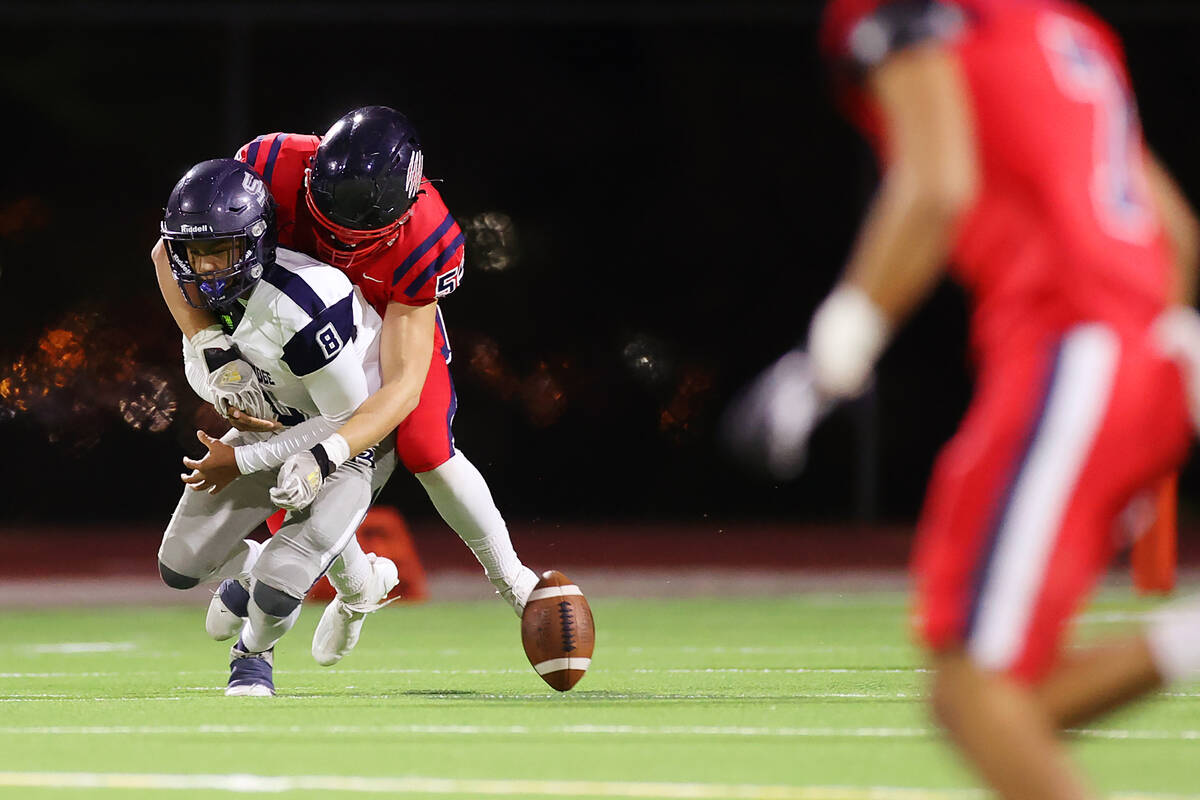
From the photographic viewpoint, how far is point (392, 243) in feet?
20.9

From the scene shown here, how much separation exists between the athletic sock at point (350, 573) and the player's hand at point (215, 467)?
445 mm

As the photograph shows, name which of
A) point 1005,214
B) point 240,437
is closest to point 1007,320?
point 1005,214

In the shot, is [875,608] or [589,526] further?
[589,526]

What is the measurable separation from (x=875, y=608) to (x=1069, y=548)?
8150 mm

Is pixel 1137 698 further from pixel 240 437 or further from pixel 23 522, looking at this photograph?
pixel 23 522

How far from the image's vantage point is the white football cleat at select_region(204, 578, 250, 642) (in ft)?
21.4

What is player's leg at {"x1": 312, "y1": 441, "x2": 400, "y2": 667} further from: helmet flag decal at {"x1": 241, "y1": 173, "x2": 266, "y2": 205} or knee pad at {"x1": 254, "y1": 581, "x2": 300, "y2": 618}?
helmet flag decal at {"x1": 241, "y1": 173, "x2": 266, "y2": 205}

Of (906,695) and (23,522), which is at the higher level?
(906,695)

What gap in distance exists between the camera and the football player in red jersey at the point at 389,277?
20.1 feet

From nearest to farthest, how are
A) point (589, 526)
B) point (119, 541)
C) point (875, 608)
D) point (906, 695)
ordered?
point (906, 695) → point (875, 608) → point (119, 541) → point (589, 526)

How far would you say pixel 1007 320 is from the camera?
3.01 m

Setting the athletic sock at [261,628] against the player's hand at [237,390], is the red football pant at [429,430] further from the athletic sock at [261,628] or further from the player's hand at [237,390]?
the athletic sock at [261,628]

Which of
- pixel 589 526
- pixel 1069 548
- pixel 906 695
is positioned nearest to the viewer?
pixel 1069 548

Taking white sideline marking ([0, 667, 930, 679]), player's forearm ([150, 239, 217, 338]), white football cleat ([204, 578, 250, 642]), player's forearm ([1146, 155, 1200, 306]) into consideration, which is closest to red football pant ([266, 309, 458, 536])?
white football cleat ([204, 578, 250, 642])
